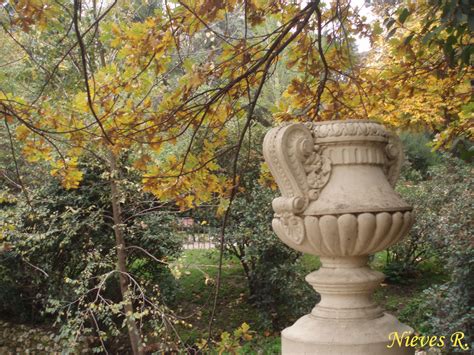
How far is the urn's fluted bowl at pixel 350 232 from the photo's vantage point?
2.38 metres

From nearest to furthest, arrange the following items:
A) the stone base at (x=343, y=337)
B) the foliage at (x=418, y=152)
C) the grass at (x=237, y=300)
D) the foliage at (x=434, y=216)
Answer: the stone base at (x=343, y=337) → the foliage at (x=434, y=216) → the grass at (x=237, y=300) → the foliage at (x=418, y=152)

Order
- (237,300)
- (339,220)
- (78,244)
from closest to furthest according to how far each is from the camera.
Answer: (339,220), (78,244), (237,300)

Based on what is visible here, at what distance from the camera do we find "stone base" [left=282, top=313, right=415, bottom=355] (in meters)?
2.38

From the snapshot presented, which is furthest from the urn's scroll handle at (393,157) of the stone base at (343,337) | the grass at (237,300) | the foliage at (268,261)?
the foliage at (268,261)

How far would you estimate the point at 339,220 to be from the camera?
7.79ft

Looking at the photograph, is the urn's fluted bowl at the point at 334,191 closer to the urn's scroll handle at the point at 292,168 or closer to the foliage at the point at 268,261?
the urn's scroll handle at the point at 292,168

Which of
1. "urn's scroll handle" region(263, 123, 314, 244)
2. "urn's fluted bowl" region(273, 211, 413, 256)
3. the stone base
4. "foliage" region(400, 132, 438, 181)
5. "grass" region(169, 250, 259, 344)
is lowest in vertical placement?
"grass" region(169, 250, 259, 344)

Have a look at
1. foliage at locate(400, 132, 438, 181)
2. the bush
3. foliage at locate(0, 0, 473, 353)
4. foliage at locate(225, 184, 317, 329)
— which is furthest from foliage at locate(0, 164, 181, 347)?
foliage at locate(400, 132, 438, 181)

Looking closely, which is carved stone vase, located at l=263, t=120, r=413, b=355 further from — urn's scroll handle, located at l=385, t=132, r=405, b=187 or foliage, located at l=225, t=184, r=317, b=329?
foliage, located at l=225, t=184, r=317, b=329

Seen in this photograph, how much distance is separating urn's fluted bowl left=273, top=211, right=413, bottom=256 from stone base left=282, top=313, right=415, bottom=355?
30 centimetres

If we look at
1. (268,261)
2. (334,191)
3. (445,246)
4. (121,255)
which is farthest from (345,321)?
(268,261)

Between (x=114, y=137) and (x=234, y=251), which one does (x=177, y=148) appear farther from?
(x=114, y=137)

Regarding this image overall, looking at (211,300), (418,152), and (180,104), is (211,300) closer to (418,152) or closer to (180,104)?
(180,104)

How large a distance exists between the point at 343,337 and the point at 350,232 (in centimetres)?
44
